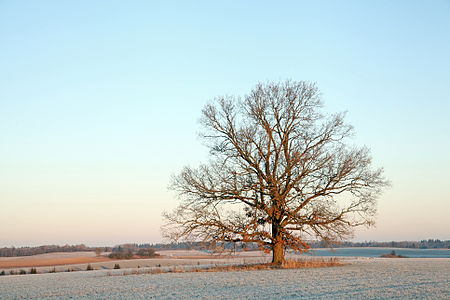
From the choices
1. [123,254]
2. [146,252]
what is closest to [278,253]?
[146,252]

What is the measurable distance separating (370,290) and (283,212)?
39.1 ft

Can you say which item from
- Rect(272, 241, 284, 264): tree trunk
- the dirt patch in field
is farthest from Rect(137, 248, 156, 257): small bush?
Rect(272, 241, 284, 264): tree trunk

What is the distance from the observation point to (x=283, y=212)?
1121 inches

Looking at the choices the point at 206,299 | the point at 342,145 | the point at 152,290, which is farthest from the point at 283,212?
the point at 206,299

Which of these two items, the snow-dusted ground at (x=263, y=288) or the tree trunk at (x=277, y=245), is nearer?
the snow-dusted ground at (x=263, y=288)

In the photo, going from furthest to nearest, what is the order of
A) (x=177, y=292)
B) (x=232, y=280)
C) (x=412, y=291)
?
(x=232, y=280) < (x=177, y=292) < (x=412, y=291)

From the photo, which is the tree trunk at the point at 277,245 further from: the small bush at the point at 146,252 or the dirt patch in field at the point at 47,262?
the small bush at the point at 146,252

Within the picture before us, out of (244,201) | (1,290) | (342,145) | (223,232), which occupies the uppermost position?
(342,145)

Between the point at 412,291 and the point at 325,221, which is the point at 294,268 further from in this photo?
the point at 412,291

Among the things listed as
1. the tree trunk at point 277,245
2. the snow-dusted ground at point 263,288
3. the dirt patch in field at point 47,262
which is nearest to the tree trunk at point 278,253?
the tree trunk at point 277,245

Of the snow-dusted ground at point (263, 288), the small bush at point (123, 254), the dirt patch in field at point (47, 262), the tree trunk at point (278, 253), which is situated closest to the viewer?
the snow-dusted ground at point (263, 288)

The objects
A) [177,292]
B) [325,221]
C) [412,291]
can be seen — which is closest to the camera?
[412,291]

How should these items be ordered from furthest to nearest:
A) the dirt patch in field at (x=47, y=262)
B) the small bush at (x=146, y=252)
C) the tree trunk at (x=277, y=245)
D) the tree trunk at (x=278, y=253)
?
the small bush at (x=146, y=252) < the dirt patch in field at (x=47, y=262) < the tree trunk at (x=278, y=253) < the tree trunk at (x=277, y=245)

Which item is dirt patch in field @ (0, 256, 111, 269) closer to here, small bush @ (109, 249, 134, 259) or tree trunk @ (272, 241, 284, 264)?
small bush @ (109, 249, 134, 259)
